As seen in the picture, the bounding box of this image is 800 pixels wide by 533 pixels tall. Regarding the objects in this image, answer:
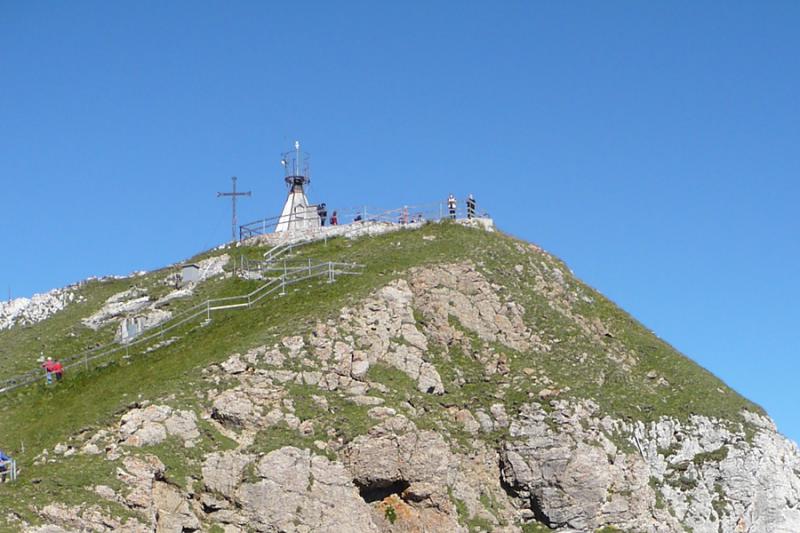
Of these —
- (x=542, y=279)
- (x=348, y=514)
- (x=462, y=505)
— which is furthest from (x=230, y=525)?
(x=542, y=279)

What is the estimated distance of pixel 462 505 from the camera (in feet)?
176

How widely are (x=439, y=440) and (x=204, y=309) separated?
16.4 m

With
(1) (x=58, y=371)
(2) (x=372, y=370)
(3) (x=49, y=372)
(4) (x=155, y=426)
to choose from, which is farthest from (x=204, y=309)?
(4) (x=155, y=426)

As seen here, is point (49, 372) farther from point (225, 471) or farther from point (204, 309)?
point (225, 471)

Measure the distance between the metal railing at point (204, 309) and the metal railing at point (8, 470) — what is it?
11.4 m

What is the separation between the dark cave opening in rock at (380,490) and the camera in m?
52.6

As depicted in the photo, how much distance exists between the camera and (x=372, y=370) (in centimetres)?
5656

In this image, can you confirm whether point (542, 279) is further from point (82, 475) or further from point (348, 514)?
point (82, 475)

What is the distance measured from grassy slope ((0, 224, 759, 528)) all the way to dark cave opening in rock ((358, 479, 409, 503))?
2.41 meters

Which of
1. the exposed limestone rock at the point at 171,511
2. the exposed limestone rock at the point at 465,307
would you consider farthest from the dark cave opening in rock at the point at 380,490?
the exposed limestone rock at the point at 465,307

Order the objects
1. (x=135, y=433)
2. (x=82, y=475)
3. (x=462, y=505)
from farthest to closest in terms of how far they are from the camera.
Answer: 1. (x=462, y=505)
2. (x=135, y=433)
3. (x=82, y=475)

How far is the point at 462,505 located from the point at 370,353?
811cm

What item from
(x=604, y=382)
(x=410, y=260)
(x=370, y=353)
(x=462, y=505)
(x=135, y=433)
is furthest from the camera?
(x=410, y=260)

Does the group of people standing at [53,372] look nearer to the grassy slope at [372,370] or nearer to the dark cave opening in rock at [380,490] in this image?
the grassy slope at [372,370]
